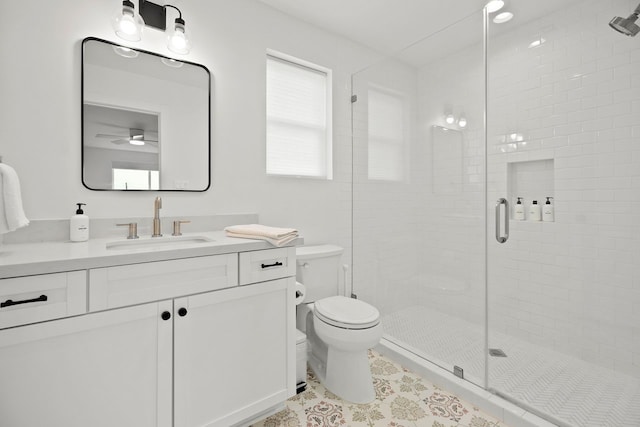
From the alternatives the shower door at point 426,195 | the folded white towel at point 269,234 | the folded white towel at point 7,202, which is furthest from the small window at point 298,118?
the folded white towel at point 7,202

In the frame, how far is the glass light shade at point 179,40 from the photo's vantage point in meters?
1.69

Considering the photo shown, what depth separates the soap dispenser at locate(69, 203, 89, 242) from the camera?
143 centimetres

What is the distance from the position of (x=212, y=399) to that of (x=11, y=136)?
1.50m

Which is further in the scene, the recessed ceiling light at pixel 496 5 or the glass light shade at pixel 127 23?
the recessed ceiling light at pixel 496 5

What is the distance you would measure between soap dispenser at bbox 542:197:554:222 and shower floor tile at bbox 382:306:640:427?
83 cm

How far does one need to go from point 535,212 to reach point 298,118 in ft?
5.95

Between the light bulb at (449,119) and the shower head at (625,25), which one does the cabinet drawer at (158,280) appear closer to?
the light bulb at (449,119)

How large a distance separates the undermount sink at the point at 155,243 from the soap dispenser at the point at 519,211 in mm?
1965

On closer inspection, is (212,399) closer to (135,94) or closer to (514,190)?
(135,94)

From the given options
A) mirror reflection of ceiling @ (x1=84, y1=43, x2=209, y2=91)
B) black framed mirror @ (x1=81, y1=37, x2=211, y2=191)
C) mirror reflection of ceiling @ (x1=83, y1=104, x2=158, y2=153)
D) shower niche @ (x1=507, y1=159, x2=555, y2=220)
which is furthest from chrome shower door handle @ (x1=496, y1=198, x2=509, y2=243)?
mirror reflection of ceiling @ (x1=83, y1=104, x2=158, y2=153)

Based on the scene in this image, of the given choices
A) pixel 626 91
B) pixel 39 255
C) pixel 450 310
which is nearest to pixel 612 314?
pixel 450 310

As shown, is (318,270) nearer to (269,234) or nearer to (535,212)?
(269,234)

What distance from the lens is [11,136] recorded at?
1.40 meters

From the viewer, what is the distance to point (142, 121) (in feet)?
5.55
